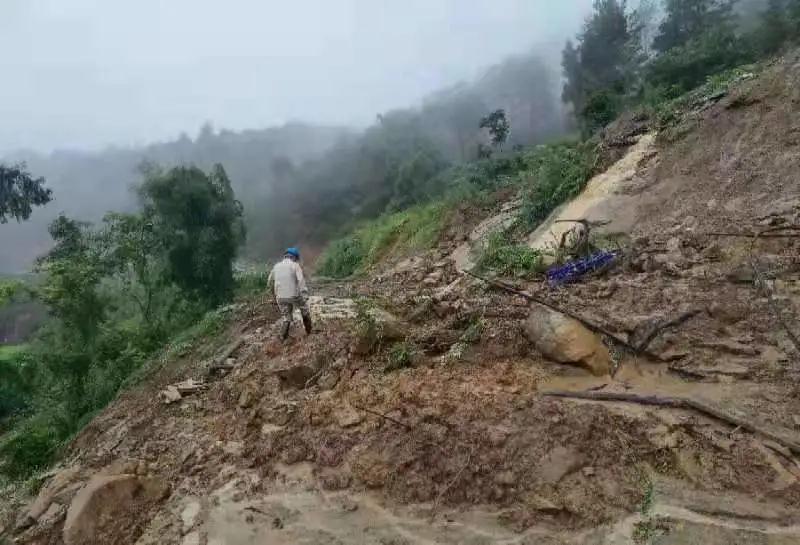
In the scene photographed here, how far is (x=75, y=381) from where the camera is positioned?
1068 centimetres

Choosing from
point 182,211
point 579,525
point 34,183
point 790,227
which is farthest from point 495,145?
point 579,525

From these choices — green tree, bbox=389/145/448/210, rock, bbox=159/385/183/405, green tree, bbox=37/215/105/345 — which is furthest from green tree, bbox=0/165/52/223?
green tree, bbox=389/145/448/210

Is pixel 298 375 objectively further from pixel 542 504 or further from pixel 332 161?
pixel 332 161

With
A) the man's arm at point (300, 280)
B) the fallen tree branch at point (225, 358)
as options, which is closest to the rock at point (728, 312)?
the man's arm at point (300, 280)

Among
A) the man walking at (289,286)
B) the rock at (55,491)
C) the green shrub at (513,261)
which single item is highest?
the man walking at (289,286)

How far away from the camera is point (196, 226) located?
15.1m

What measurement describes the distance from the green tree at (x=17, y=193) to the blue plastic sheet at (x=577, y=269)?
39.7 feet

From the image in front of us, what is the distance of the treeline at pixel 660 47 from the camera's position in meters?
16.7

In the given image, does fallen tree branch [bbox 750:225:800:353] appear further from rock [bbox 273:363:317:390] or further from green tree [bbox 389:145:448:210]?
green tree [bbox 389:145:448:210]

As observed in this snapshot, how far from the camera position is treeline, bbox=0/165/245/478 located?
10422 mm

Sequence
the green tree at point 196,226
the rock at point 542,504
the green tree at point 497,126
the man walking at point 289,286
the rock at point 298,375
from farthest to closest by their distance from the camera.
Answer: the green tree at point 497,126, the green tree at point 196,226, the man walking at point 289,286, the rock at point 298,375, the rock at point 542,504

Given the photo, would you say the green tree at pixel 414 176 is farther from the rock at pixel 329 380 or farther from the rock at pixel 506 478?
the rock at pixel 506 478

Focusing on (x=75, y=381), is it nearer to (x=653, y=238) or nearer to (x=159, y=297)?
(x=159, y=297)

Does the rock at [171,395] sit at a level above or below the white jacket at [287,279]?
below
